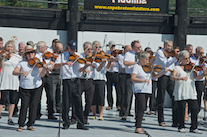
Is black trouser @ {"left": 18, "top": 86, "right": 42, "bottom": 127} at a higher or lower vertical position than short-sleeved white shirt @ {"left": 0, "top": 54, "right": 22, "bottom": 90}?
lower

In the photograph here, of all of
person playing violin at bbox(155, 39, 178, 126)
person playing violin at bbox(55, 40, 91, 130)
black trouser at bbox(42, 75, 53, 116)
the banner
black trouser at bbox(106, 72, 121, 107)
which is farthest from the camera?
the banner

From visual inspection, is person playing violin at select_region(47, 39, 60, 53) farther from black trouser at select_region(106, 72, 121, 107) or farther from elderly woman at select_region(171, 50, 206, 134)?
elderly woman at select_region(171, 50, 206, 134)

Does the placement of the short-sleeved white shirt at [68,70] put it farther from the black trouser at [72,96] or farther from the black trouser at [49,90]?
the black trouser at [49,90]

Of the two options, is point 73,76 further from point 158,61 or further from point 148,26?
point 148,26

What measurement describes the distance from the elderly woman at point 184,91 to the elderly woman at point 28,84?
9.77 feet

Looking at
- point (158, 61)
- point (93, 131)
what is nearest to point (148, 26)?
point (158, 61)

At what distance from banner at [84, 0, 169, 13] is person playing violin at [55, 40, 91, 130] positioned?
498 centimetres

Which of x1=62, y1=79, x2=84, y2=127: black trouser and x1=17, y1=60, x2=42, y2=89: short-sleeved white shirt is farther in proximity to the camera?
x1=62, y1=79, x2=84, y2=127: black trouser

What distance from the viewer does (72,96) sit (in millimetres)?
8039

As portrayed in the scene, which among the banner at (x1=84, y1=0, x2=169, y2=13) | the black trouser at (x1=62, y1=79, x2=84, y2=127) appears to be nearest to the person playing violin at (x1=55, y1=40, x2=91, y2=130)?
the black trouser at (x1=62, y1=79, x2=84, y2=127)

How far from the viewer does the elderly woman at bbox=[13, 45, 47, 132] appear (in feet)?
25.2

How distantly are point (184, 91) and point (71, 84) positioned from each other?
2520 millimetres

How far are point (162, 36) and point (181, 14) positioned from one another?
1032 mm

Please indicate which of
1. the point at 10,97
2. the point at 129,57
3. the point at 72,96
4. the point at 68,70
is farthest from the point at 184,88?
the point at 10,97
